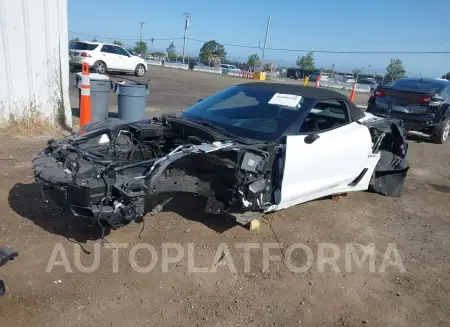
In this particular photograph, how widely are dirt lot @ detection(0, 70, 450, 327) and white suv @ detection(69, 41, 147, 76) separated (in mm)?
14358

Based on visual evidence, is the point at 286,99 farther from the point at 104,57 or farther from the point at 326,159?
the point at 104,57

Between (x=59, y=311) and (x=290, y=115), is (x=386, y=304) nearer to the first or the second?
(x=290, y=115)

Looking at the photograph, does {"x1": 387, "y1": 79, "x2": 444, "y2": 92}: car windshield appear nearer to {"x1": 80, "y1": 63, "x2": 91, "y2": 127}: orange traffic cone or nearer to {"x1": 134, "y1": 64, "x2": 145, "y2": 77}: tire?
{"x1": 80, "y1": 63, "x2": 91, "y2": 127}: orange traffic cone

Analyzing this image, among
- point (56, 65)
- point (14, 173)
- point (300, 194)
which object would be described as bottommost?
point (14, 173)

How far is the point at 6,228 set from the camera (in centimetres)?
350

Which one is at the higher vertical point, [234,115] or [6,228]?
[234,115]

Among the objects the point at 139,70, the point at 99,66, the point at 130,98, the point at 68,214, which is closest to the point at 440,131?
the point at 130,98

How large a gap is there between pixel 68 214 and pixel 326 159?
2742 mm

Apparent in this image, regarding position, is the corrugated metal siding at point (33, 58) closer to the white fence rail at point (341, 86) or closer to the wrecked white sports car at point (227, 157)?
the wrecked white sports car at point (227, 157)

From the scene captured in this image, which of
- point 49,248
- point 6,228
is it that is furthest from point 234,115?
point 6,228

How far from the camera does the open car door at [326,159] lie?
3.62m

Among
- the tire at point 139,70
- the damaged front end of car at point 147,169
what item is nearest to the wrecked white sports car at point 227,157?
the damaged front end of car at point 147,169

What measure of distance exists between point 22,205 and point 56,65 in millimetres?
3948

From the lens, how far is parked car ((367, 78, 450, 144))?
8344 millimetres
